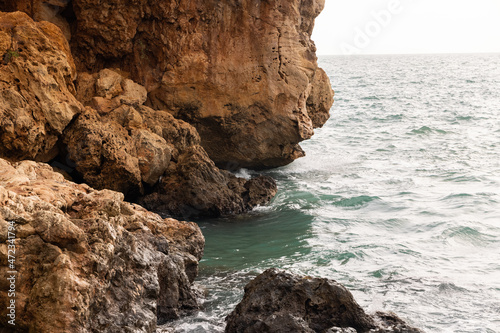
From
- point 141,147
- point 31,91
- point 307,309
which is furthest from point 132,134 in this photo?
point 307,309

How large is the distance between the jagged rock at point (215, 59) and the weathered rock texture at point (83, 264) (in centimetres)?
699

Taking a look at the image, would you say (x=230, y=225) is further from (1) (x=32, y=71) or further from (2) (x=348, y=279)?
(1) (x=32, y=71)

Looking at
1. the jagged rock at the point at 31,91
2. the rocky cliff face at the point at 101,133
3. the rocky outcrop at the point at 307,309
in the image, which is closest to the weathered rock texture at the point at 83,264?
the rocky outcrop at the point at 307,309

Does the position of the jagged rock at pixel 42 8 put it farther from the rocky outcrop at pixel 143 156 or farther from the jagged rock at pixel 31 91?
the rocky outcrop at pixel 143 156

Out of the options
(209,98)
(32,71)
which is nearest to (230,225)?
(209,98)

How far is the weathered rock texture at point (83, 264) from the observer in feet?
16.3

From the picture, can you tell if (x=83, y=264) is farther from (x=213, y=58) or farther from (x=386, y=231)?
(x=213, y=58)

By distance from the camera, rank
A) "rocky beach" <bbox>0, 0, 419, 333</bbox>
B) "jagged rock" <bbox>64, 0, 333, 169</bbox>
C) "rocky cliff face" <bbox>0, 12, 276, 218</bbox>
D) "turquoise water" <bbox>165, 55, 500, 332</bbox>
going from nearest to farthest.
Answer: "rocky beach" <bbox>0, 0, 419, 333</bbox> < "turquoise water" <bbox>165, 55, 500, 332</bbox> < "rocky cliff face" <bbox>0, 12, 276, 218</bbox> < "jagged rock" <bbox>64, 0, 333, 169</bbox>

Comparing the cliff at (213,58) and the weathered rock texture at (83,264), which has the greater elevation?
the cliff at (213,58)

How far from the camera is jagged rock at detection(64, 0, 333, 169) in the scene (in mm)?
13570

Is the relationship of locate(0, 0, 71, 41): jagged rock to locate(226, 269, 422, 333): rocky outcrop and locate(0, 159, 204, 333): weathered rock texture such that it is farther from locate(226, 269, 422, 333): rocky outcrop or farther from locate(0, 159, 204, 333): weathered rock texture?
locate(226, 269, 422, 333): rocky outcrop

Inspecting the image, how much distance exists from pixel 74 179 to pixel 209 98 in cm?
499

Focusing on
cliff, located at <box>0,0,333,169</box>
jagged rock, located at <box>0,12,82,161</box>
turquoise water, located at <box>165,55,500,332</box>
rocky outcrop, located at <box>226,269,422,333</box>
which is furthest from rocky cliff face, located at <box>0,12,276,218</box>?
rocky outcrop, located at <box>226,269,422,333</box>

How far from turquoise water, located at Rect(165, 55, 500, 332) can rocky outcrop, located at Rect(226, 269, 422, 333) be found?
1.95ft
